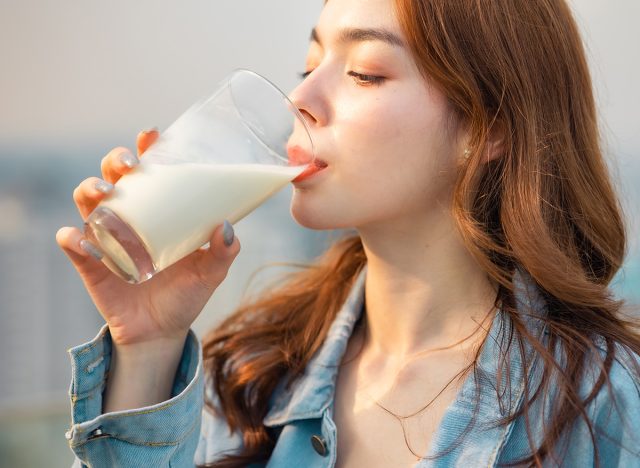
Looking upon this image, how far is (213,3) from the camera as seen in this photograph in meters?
2.88

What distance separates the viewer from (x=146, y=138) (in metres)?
1.28

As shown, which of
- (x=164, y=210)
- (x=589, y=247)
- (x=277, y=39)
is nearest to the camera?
(x=164, y=210)

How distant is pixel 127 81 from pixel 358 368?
5.56 feet

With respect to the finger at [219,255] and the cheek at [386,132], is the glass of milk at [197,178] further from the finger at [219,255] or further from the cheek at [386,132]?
the cheek at [386,132]

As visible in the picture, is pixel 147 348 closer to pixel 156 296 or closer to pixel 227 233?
pixel 156 296

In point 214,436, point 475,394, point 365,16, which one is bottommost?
point 214,436

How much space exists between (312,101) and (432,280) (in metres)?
0.41

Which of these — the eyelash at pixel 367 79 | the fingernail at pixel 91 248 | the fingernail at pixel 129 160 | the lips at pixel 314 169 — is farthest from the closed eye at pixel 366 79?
the fingernail at pixel 91 248

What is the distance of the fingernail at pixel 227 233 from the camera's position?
121 cm

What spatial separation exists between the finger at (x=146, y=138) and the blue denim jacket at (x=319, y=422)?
0.35 m

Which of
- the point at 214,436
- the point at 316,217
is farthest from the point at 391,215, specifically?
the point at 214,436

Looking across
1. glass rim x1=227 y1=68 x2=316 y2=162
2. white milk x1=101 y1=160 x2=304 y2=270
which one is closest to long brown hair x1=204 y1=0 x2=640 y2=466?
glass rim x1=227 y1=68 x2=316 y2=162

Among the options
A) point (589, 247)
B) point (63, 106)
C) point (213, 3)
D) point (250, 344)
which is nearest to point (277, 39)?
point (213, 3)

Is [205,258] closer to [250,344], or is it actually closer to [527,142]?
[250,344]
